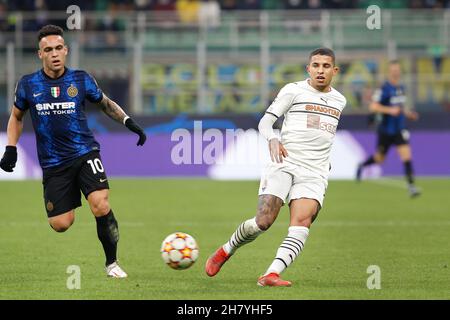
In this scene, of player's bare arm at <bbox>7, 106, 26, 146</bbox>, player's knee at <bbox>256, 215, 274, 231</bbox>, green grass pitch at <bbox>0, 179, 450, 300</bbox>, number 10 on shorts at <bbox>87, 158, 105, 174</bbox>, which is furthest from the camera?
player's bare arm at <bbox>7, 106, 26, 146</bbox>

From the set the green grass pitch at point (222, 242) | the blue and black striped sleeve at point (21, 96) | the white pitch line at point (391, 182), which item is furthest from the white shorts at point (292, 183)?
the white pitch line at point (391, 182)

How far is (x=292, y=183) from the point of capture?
9281 mm

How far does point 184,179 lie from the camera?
24.5 metres

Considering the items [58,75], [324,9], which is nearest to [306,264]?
[58,75]

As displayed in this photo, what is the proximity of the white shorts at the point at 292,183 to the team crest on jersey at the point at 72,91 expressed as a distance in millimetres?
1889

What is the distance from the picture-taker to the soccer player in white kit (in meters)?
9.14

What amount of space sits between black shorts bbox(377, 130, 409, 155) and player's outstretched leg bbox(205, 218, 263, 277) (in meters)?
11.9

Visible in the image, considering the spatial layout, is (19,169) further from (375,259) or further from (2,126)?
(375,259)

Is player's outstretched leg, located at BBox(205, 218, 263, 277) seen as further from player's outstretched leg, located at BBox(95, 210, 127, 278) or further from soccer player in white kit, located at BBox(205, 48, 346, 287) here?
player's outstretched leg, located at BBox(95, 210, 127, 278)

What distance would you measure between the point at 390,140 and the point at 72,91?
12.4 meters

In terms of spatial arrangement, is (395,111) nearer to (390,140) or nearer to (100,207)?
(390,140)

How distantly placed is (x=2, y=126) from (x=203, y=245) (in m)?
12.1

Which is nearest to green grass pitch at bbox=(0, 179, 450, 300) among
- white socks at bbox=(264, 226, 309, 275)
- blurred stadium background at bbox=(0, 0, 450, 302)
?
blurred stadium background at bbox=(0, 0, 450, 302)

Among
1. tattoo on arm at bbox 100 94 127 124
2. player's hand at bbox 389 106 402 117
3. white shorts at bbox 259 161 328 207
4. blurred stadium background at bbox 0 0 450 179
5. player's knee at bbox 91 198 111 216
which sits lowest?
player's knee at bbox 91 198 111 216
